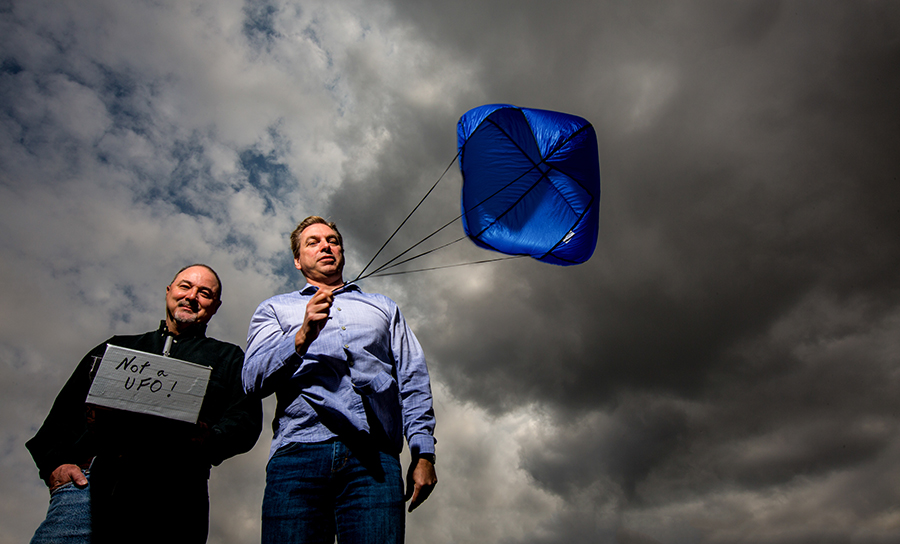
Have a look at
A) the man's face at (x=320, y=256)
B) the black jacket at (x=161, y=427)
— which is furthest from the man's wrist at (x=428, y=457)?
the man's face at (x=320, y=256)

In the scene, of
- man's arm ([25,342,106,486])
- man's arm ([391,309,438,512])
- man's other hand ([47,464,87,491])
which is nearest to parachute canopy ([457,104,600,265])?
man's arm ([391,309,438,512])

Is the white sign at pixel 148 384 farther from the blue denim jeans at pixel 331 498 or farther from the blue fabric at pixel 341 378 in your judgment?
the blue denim jeans at pixel 331 498

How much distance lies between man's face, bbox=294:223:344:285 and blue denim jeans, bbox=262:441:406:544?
53.2 inches

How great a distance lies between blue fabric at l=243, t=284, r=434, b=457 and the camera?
261 centimetres

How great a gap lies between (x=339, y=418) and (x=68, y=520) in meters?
1.72

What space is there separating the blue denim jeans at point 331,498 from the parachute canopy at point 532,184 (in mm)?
3403

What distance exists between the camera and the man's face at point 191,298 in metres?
3.63

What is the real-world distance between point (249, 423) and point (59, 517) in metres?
1.08

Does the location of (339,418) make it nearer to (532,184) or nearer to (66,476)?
(66,476)

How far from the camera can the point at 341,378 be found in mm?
2781

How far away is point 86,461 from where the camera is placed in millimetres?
2955

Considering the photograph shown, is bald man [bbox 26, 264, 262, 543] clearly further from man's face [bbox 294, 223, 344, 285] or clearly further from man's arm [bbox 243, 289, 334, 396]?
man's face [bbox 294, 223, 344, 285]

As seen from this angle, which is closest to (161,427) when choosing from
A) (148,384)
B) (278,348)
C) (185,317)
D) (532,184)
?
(148,384)

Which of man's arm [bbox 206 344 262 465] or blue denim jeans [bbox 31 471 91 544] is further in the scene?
man's arm [bbox 206 344 262 465]
